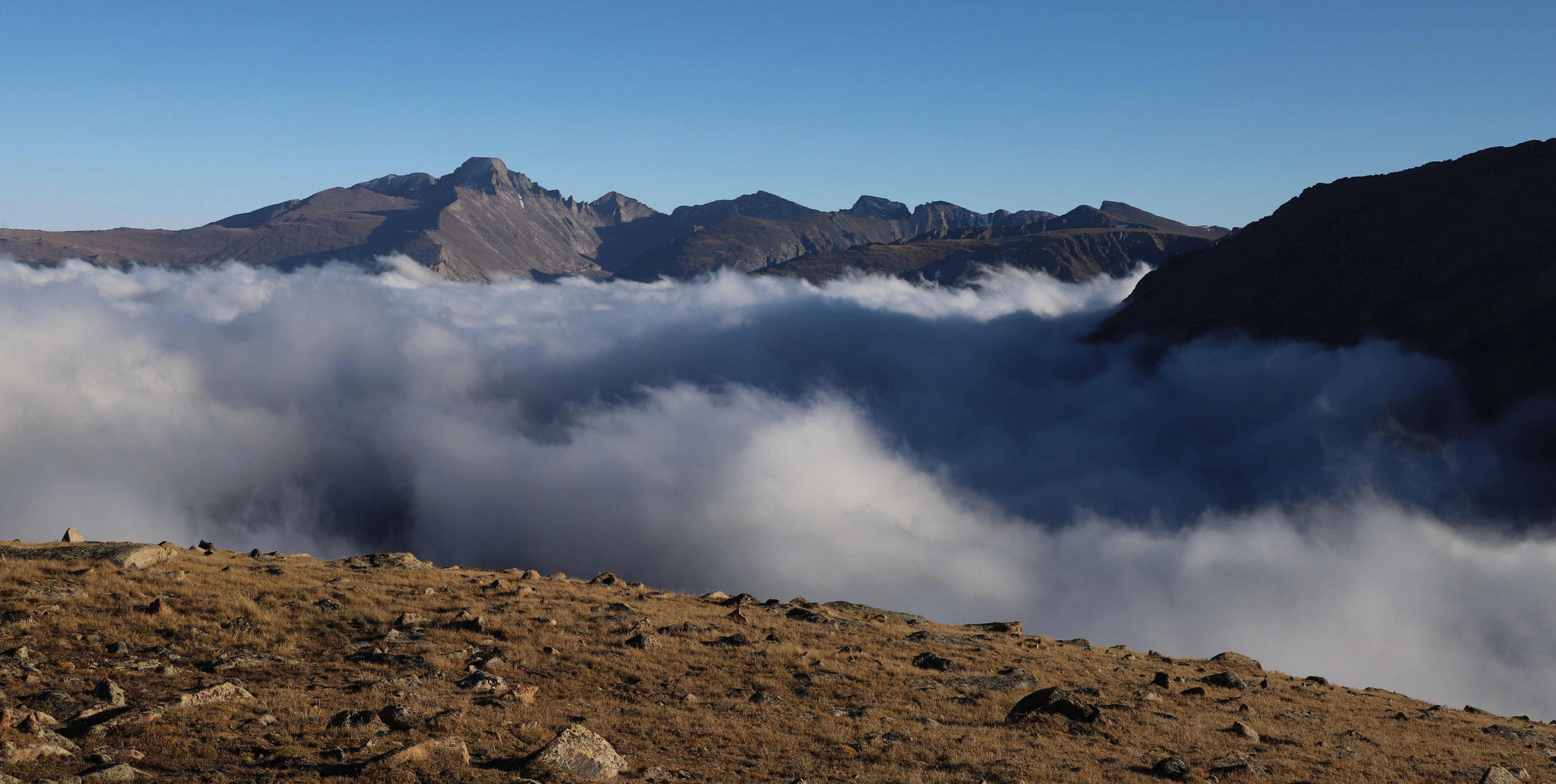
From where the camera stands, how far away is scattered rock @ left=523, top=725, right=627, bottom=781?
18.5 meters

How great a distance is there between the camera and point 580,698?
2600 cm

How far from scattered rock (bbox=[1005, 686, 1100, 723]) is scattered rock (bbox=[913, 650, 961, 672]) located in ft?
19.6

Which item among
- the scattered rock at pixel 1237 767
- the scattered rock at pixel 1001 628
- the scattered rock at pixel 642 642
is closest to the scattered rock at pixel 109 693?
the scattered rock at pixel 642 642

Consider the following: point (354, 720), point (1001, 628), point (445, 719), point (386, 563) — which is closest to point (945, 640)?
point (1001, 628)

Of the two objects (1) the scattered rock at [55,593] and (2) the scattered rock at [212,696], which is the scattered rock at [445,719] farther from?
(1) the scattered rock at [55,593]

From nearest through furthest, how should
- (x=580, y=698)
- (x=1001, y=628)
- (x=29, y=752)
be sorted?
(x=29, y=752)
(x=580, y=698)
(x=1001, y=628)

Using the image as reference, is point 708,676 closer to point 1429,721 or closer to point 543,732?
point 543,732

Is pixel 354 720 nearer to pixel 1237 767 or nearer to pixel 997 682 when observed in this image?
pixel 997 682

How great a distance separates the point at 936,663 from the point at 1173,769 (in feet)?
41.1

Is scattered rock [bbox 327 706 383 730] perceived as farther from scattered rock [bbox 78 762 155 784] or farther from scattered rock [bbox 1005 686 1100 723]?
scattered rock [bbox 1005 686 1100 723]

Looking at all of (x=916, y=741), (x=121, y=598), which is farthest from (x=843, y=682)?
(x=121, y=598)

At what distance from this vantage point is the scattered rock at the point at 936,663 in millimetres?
33812

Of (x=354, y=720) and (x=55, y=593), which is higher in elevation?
(x=354, y=720)

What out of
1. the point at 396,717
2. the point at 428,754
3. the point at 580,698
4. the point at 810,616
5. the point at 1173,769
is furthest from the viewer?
the point at 810,616
